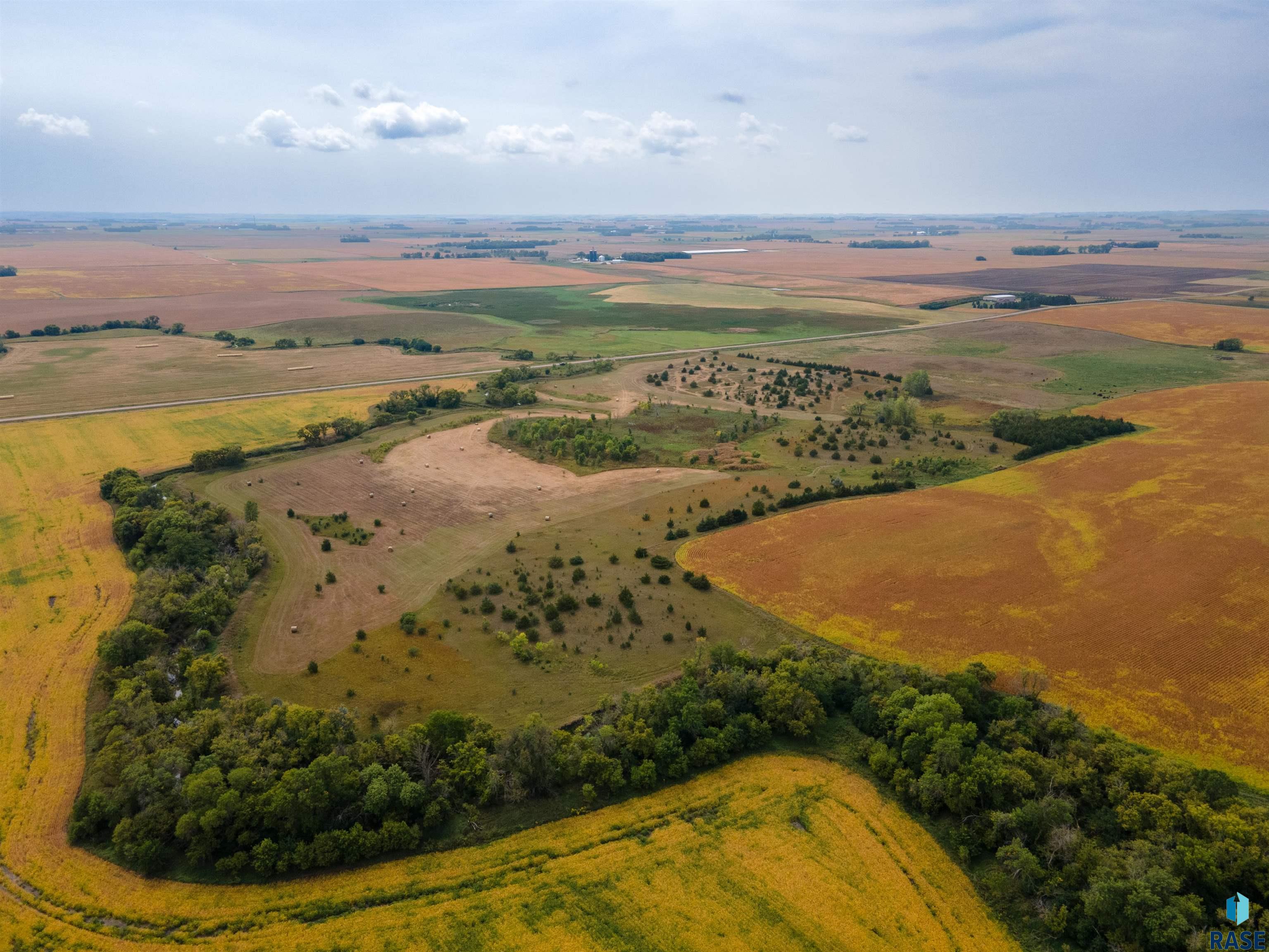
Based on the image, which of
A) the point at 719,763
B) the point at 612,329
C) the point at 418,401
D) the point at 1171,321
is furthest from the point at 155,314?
the point at 1171,321

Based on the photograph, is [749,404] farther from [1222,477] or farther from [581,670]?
[581,670]

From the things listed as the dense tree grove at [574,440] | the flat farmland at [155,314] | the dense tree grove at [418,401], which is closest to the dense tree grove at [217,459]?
the dense tree grove at [418,401]

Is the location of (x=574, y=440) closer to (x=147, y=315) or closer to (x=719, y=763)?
(x=719, y=763)

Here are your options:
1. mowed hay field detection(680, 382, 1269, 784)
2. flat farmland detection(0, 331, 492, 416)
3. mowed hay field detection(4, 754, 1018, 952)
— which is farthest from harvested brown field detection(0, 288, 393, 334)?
mowed hay field detection(4, 754, 1018, 952)

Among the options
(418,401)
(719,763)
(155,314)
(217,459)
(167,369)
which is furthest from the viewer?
(155,314)

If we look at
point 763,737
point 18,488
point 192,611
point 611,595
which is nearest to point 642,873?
point 763,737

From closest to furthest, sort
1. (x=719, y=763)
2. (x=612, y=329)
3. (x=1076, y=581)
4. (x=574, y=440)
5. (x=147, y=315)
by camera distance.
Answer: (x=719, y=763), (x=1076, y=581), (x=574, y=440), (x=612, y=329), (x=147, y=315)

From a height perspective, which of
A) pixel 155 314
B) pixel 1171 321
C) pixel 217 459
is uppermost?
pixel 155 314
